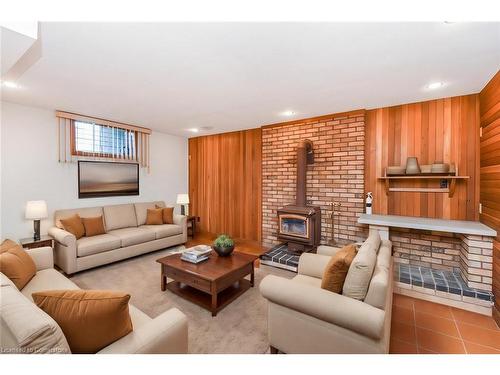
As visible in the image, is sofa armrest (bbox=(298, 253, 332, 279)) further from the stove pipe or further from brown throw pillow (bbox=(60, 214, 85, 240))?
brown throw pillow (bbox=(60, 214, 85, 240))

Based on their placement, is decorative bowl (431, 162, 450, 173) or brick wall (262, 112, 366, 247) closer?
decorative bowl (431, 162, 450, 173)

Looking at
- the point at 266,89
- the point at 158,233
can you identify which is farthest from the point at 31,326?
the point at 158,233

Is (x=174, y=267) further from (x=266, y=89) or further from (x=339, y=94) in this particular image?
(x=339, y=94)

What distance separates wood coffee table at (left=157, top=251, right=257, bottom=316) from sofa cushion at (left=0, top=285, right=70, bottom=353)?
1.42m

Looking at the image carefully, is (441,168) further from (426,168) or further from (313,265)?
(313,265)

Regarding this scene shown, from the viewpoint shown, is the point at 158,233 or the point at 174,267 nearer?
the point at 174,267

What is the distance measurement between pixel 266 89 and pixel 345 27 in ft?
4.09

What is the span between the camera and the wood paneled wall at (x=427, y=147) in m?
2.87

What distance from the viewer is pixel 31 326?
3.13 ft

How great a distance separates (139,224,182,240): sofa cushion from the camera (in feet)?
13.6

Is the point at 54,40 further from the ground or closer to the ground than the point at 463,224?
further from the ground

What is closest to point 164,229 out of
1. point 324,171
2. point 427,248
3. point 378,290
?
point 324,171

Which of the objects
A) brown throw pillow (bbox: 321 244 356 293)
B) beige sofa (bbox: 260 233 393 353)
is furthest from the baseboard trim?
brown throw pillow (bbox: 321 244 356 293)

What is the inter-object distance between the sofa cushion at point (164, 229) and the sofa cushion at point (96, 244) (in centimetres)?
66
